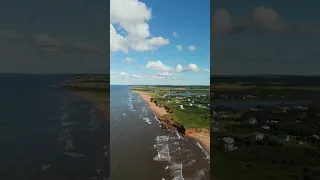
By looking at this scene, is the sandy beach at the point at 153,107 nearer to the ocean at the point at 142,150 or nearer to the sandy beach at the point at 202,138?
the ocean at the point at 142,150

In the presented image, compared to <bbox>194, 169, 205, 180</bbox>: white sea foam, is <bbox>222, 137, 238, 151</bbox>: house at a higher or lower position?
higher

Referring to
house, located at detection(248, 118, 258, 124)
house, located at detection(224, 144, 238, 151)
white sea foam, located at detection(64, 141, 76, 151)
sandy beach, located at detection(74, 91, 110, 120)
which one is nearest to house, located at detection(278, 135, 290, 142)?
house, located at detection(248, 118, 258, 124)

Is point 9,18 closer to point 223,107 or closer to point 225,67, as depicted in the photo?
point 225,67

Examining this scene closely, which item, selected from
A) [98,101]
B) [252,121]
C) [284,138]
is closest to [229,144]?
[252,121]

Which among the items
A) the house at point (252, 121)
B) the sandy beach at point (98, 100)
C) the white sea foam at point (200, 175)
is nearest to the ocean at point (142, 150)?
the white sea foam at point (200, 175)

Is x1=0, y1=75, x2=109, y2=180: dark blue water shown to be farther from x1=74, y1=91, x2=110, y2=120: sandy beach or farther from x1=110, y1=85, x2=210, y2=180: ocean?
x1=110, y1=85, x2=210, y2=180: ocean

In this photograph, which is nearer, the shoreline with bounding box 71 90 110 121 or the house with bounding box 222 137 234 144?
the shoreline with bounding box 71 90 110 121

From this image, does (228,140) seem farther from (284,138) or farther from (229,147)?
(284,138)
